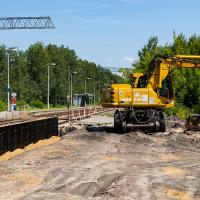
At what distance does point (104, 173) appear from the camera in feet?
43.1

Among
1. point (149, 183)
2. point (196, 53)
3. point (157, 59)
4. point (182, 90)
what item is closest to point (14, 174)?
point (149, 183)

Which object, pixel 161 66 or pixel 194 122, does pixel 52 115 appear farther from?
pixel 161 66

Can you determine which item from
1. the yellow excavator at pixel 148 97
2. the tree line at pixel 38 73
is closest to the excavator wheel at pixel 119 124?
the yellow excavator at pixel 148 97

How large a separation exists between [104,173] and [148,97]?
15399 mm

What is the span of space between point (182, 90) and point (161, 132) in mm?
23079

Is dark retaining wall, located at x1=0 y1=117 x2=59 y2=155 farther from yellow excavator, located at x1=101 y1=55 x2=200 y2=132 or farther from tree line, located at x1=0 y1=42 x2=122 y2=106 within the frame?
tree line, located at x1=0 y1=42 x2=122 y2=106

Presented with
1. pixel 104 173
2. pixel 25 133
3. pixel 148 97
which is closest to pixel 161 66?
pixel 148 97

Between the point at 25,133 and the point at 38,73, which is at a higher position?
the point at 38,73

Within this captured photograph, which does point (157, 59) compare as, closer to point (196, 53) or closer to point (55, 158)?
point (55, 158)

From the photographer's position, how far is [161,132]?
29.1 meters

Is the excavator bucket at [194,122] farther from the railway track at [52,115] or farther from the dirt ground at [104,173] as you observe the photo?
the railway track at [52,115]

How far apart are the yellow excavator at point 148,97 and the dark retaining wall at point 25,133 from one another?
346cm

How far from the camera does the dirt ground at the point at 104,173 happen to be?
1064cm

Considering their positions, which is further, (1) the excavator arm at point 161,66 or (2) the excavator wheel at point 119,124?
(1) the excavator arm at point 161,66
